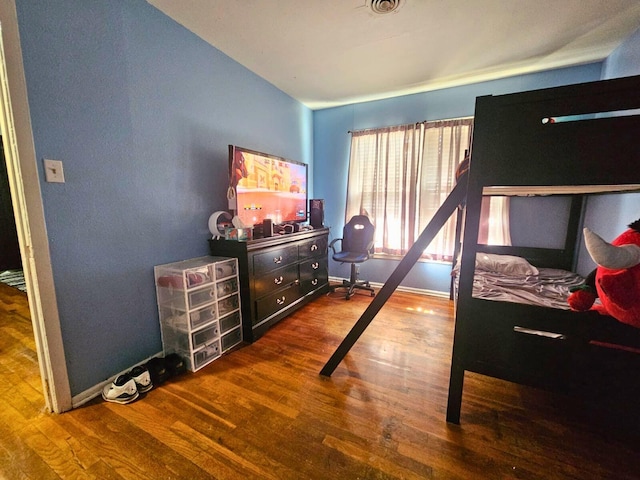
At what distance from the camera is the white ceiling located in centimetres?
169

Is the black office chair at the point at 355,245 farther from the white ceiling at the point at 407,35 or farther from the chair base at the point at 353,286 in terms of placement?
the white ceiling at the point at 407,35

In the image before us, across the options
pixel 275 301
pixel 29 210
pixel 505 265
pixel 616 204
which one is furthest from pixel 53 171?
pixel 616 204

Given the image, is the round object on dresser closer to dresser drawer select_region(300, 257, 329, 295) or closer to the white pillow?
dresser drawer select_region(300, 257, 329, 295)

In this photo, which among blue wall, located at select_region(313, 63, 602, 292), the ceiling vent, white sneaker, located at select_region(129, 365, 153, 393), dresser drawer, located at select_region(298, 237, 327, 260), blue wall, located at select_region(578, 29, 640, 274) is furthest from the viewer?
dresser drawer, located at select_region(298, 237, 327, 260)

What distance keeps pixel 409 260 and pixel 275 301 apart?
1376mm

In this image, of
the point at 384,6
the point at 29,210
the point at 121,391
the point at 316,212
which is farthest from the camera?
the point at 316,212

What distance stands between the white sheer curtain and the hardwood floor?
1.75 meters

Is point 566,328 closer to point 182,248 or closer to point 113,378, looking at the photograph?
point 182,248

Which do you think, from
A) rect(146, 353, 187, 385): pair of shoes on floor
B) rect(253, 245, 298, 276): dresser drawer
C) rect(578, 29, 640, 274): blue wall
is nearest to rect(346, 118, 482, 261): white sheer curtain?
rect(578, 29, 640, 274): blue wall

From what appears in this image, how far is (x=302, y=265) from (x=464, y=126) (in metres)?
2.43

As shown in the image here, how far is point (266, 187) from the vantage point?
2449 mm

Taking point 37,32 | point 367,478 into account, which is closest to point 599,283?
point 367,478

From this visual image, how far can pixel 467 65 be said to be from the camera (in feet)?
7.98

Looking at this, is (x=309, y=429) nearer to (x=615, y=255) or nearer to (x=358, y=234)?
(x=615, y=255)
